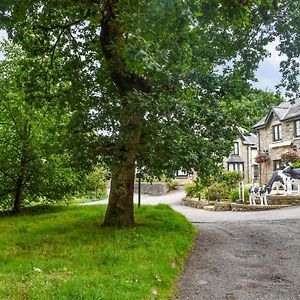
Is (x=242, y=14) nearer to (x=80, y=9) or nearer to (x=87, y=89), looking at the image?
(x=80, y=9)

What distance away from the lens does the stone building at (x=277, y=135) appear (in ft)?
113

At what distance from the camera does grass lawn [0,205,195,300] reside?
259 inches

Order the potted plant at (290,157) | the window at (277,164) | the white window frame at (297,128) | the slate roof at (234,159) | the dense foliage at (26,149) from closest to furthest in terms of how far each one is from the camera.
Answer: the dense foliage at (26,149) < the potted plant at (290,157) < the white window frame at (297,128) < the window at (277,164) < the slate roof at (234,159)

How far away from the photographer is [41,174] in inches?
727

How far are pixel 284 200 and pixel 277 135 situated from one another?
1363 centimetres

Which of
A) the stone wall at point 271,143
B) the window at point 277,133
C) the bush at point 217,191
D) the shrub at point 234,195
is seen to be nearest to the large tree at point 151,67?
the shrub at point 234,195

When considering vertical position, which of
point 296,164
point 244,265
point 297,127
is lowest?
point 244,265

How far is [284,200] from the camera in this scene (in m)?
24.6

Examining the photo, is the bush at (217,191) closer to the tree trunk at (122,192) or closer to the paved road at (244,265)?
the paved road at (244,265)

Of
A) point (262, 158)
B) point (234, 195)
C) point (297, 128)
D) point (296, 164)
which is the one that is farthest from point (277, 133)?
point (234, 195)

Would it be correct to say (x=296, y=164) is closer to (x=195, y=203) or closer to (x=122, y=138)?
(x=195, y=203)

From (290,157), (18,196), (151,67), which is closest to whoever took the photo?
(151,67)

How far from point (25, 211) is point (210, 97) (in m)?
12.2

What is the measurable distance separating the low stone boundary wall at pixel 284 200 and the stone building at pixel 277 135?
862cm
